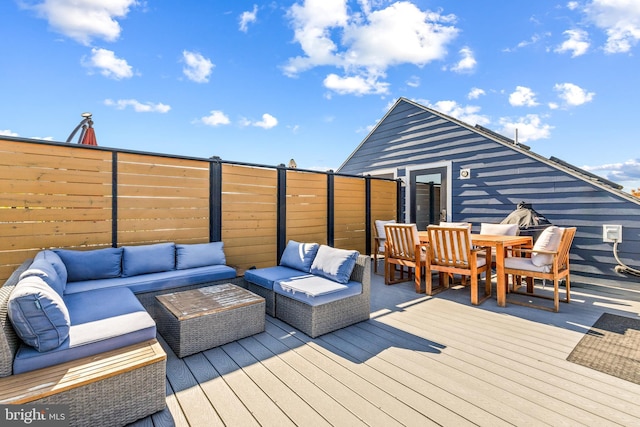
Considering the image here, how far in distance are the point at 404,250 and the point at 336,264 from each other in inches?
72.6

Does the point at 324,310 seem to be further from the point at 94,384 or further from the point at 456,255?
the point at 456,255

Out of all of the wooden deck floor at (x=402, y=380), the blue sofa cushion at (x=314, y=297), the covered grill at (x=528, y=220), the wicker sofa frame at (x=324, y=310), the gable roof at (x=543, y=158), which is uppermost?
the gable roof at (x=543, y=158)

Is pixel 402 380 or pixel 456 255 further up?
pixel 456 255

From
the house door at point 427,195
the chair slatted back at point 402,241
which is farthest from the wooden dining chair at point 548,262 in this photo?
the house door at point 427,195

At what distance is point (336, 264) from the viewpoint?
3.06 metres

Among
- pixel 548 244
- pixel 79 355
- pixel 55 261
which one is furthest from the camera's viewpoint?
pixel 548 244

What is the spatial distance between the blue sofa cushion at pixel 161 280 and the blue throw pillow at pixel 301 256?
0.73 m

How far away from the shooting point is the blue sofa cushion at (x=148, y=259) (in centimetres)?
319

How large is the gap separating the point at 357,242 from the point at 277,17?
16.8ft

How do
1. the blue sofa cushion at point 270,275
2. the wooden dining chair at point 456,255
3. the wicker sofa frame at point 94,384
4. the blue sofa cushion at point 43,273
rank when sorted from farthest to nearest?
1. the wooden dining chair at point 456,255
2. the blue sofa cushion at point 270,275
3. the blue sofa cushion at point 43,273
4. the wicker sofa frame at point 94,384

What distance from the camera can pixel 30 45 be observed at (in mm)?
4031

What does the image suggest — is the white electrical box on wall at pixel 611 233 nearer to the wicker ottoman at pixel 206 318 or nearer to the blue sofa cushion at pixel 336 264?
the blue sofa cushion at pixel 336 264

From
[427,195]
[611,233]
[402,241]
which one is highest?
[427,195]

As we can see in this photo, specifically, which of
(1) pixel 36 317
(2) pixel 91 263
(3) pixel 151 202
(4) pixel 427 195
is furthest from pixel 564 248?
(2) pixel 91 263
